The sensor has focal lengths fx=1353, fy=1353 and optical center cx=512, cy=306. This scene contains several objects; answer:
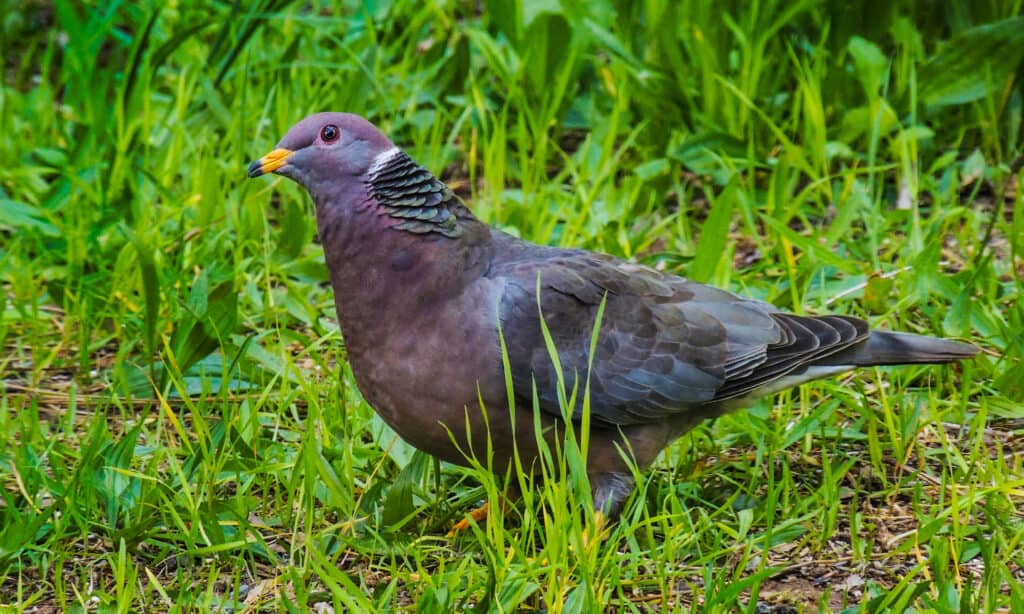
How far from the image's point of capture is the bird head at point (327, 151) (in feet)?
11.3

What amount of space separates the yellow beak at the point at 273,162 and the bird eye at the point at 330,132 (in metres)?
0.11

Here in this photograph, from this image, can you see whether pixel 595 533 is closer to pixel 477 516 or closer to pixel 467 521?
pixel 467 521

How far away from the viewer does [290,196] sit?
16.5 feet

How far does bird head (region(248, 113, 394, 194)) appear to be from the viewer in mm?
3436

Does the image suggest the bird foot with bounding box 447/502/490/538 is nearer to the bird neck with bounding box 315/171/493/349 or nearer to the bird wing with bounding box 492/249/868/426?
the bird wing with bounding box 492/249/868/426

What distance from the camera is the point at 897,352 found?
3.66 meters


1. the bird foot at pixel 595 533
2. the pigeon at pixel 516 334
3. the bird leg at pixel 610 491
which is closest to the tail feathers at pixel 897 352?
the pigeon at pixel 516 334

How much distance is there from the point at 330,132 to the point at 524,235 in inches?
57.1

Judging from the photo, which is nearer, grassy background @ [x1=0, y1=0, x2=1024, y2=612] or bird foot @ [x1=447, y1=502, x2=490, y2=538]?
grassy background @ [x1=0, y1=0, x2=1024, y2=612]

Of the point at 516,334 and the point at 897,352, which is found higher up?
the point at 516,334

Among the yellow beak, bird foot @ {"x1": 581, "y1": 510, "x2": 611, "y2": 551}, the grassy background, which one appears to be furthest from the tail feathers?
the yellow beak

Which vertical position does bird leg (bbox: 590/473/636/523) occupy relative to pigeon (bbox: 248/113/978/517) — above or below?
below

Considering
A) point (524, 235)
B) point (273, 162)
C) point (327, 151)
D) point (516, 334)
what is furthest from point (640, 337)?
point (524, 235)

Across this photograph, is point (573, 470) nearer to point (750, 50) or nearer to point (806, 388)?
point (806, 388)
